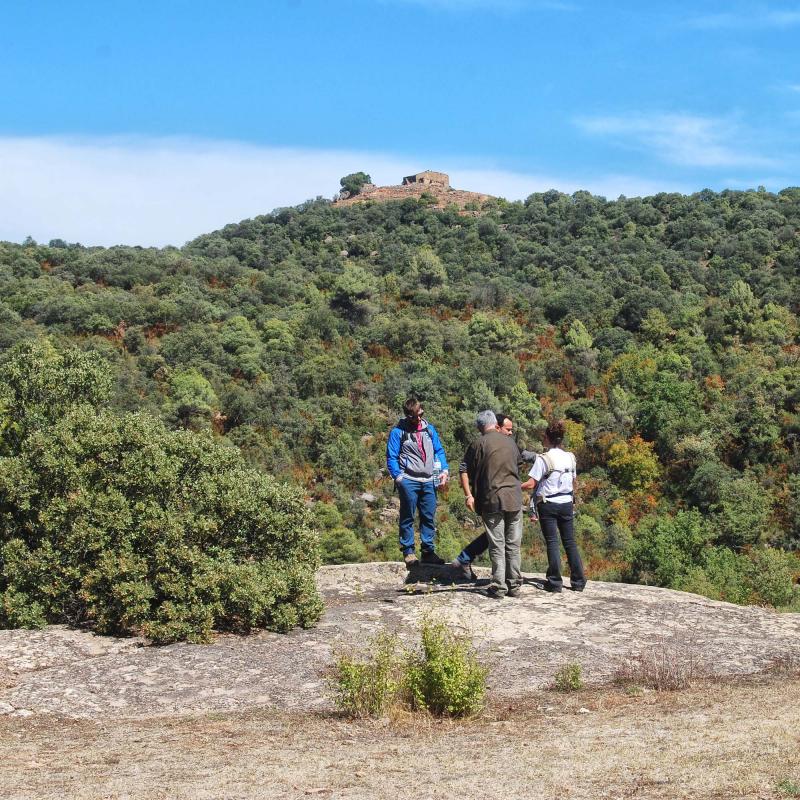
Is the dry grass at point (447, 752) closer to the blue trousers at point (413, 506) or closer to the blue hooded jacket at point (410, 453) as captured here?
the blue trousers at point (413, 506)

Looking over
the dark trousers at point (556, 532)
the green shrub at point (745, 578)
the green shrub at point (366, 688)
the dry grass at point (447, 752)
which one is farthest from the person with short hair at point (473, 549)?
the green shrub at point (745, 578)

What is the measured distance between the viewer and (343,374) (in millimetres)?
37406

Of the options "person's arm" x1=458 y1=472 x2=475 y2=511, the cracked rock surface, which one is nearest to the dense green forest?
the cracked rock surface

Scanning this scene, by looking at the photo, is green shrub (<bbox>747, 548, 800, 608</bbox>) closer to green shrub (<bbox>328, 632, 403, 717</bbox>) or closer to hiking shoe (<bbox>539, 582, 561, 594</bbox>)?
hiking shoe (<bbox>539, 582, 561, 594</bbox>)

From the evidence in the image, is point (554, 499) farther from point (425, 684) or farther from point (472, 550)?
point (425, 684)

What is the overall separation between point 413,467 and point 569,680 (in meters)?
2.94

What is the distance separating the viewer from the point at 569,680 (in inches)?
236

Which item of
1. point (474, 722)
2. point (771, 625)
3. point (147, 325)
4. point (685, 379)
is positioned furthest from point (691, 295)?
point (474, 722)

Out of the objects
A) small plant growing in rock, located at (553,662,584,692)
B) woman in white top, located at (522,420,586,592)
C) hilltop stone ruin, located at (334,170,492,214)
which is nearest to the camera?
small plant growing in rock, located at (553,662,584,692)

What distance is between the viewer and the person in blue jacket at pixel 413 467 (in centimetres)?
843

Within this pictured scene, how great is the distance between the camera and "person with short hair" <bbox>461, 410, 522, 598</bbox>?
7660 mm

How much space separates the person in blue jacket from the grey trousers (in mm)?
865

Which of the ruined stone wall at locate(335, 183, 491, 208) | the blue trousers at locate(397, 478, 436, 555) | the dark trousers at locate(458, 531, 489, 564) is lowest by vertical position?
the dark trousers at locate(458, 531, 489, 564)

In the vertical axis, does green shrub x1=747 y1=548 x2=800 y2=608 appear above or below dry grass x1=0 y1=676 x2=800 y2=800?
below
